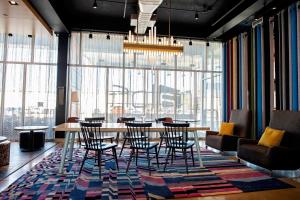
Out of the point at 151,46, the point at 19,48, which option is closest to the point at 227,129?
the point at 151,46

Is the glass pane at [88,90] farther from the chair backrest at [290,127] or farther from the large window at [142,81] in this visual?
Answer: the chair backrest at [290,127]

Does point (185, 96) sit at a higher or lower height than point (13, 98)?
higher

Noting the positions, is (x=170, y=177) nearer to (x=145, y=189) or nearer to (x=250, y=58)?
(x=145, y=189)

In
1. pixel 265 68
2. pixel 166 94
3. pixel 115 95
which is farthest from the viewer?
pixel 166 94

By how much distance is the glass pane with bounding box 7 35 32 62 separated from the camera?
6.43 meters

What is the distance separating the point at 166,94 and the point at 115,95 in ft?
5.44

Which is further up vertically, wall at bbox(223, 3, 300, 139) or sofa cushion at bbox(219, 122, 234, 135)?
wall at bbox(223, 3, 300, 139)

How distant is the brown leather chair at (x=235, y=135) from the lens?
478cm

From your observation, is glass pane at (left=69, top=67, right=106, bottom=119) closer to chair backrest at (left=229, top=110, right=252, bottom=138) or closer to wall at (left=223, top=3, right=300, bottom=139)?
chair backrest at (left=229, top=110, right=252, bottom=138)

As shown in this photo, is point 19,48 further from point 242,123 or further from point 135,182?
point 242,123

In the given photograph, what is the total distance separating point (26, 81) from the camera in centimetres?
648

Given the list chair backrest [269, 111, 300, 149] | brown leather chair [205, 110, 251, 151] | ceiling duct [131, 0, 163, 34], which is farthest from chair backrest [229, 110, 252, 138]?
ceiling duct [131, 0, 163, 34]

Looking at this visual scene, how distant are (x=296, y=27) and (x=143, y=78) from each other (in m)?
4.18

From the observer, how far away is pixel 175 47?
428cm
